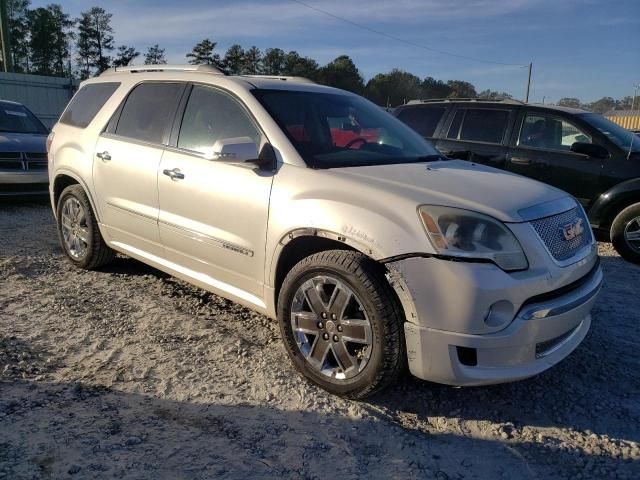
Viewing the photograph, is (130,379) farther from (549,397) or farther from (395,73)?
(395,73)

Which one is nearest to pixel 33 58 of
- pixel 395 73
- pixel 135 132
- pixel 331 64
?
pixel 331 64

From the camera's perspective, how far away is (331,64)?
55.5m

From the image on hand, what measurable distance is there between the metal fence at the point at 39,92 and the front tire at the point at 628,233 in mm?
20558

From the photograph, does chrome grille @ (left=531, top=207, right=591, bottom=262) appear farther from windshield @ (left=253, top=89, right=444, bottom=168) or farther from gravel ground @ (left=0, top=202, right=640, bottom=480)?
windshield @ (left=253, top=89, right=444, bottom=168)

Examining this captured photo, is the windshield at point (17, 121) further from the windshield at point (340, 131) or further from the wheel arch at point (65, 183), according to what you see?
the windshield at point (340, 131)

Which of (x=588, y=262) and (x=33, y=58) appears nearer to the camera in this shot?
(x=588, y=262)

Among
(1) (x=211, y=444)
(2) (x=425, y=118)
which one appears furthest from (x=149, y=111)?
(2) (x=425, y=118)

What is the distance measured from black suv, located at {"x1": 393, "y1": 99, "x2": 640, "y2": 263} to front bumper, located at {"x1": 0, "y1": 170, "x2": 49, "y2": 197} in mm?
5661

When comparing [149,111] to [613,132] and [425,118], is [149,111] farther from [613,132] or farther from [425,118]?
[613,132]

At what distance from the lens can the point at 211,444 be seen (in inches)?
101

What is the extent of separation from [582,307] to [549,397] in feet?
1.97

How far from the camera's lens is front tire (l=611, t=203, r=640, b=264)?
6.19m

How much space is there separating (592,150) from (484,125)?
145 cm

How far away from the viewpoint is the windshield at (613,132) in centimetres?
665
